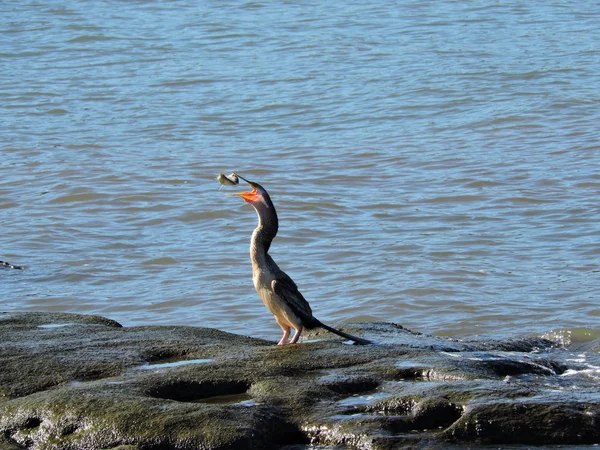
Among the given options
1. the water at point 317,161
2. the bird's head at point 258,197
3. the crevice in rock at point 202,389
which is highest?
the bird's head at point 258,197

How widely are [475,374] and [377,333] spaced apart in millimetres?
1664

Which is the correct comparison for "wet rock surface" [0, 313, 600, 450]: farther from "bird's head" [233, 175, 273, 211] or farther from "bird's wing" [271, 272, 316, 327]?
"bird's head" [233, 175, 273, 211]

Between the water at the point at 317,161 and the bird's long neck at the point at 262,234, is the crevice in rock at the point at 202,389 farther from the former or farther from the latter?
the water at the point at 317,161

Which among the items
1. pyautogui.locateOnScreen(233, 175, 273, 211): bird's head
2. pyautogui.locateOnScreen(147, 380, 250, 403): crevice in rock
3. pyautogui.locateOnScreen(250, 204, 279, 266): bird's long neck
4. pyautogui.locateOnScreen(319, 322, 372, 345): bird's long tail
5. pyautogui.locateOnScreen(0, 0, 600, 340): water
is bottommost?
pyautogui.locateOnScreen(0, 0, 600, 340): water

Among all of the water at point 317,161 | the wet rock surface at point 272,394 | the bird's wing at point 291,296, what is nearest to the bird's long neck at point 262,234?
the bird's wing at point 291,296

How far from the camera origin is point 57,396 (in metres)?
5.68

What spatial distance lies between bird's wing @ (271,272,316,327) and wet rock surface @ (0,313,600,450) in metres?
0.23

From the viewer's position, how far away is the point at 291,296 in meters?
7.01

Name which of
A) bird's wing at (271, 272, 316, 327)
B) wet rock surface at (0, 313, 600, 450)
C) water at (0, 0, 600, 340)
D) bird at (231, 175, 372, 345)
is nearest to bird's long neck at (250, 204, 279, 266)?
bird at (231, 175, 372, 345)

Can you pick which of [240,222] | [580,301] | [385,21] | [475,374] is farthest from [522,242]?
[385,21]

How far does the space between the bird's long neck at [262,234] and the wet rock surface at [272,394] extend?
0.60 metres

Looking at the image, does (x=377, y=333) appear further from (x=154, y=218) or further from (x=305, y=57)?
(x=305, y=57)

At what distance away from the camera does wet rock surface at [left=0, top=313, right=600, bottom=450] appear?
535 cm

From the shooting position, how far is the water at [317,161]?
35.7 ft
